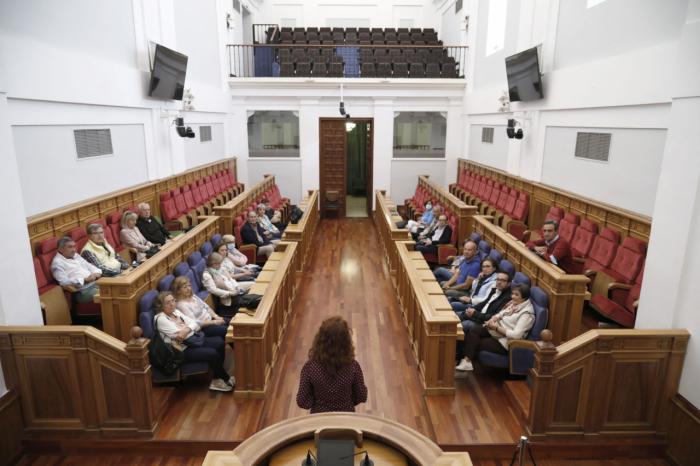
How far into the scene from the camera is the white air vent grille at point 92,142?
5469 millimetres

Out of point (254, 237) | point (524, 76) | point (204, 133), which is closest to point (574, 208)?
point (524, 76)

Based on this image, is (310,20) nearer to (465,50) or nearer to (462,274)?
(465,50)

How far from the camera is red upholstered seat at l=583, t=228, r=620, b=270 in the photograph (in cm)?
525

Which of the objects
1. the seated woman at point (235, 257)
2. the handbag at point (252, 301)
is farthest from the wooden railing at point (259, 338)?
the seated woman at point (235, 257)

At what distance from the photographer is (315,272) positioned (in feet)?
23.3

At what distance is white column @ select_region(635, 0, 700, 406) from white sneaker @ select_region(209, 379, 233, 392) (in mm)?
3309

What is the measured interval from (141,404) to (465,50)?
35.2 feet

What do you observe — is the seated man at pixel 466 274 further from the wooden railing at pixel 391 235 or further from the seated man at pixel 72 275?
the seated man at pixel 72 275

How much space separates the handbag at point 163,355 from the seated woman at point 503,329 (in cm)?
236

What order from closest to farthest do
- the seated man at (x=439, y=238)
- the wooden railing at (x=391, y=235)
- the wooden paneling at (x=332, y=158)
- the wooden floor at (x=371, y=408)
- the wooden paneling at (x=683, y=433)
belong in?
the wooden paneling at (x=683, y=433)
the wooden floor at (x=371, y=408)
the wooden railing at (x=391, y=235)
the seated man at (x=439, y=238)
the wooden paneling at (x=332, y=158)

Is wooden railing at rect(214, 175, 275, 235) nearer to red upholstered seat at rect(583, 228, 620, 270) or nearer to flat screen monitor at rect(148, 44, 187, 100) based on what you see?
flat screen monitor at rect(148, 44, 187, 100)

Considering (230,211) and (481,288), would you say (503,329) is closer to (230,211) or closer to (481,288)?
(481,288)

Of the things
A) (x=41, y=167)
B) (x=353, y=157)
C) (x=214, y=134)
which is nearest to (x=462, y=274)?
(x=41, y=167)

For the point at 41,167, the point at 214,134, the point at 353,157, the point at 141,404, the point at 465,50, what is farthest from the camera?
the point at 353,157
